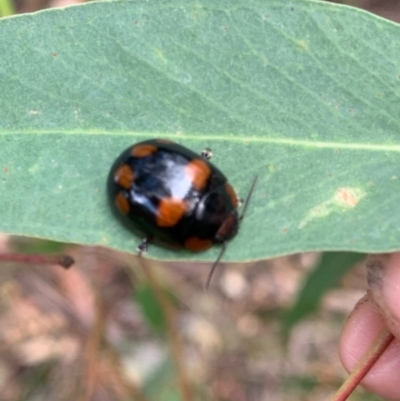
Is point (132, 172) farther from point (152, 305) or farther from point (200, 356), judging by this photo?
point (200, 356)

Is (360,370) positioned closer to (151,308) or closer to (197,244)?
(197,244)

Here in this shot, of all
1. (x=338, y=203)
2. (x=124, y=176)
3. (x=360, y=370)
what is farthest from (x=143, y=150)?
(x=360, y=370)

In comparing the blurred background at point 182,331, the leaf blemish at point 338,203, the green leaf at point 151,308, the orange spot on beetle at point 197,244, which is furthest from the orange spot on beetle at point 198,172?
the blurred background at point 182,331

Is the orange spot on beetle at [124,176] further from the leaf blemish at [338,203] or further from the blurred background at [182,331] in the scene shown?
the blurred background at [182,331]

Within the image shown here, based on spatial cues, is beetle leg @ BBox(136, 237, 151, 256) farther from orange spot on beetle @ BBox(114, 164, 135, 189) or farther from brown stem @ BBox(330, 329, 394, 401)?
brown stem @ BBox(330, 329, 394, 401)

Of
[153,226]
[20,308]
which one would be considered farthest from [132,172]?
[20,308]
